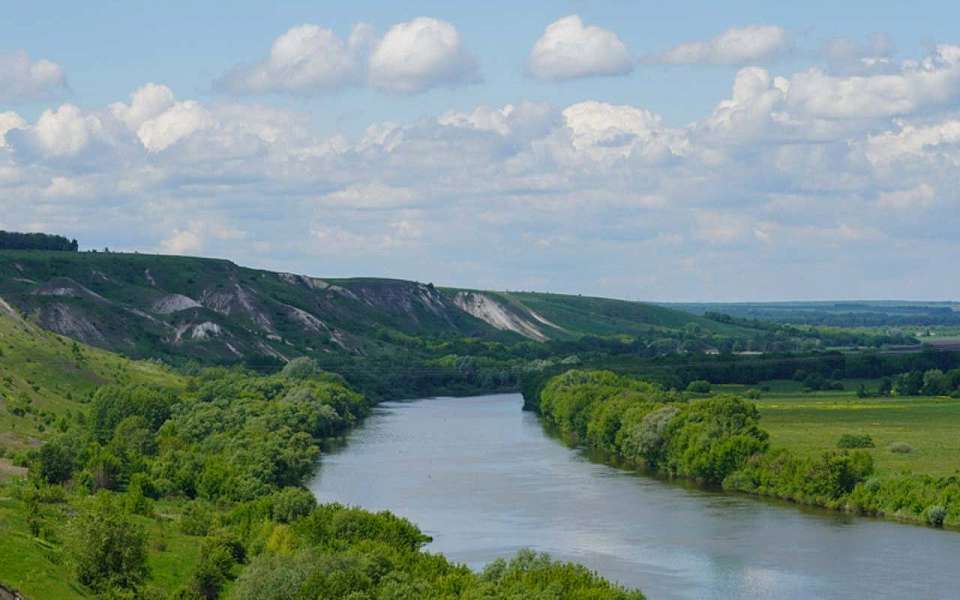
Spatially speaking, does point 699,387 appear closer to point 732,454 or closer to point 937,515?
point 732,454

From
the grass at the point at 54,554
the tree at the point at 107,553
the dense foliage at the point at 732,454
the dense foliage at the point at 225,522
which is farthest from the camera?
the dense foliage at the point at 732,454

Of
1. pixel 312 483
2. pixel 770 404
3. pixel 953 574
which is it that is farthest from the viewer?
pixel 770 404

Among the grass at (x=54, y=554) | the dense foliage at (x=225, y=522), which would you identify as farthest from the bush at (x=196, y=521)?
the grass at (x=54, y=554)

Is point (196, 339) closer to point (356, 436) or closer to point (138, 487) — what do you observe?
point (356, 436)

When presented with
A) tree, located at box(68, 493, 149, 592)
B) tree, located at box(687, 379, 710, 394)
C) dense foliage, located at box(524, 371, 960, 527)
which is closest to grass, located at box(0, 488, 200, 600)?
tree, located at box(68, 493, 149, 592)

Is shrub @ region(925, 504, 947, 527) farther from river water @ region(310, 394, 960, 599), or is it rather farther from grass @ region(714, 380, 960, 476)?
grass @ region(714, 380, 960, 476)

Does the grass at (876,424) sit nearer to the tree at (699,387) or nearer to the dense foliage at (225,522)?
the tree at (699,387)

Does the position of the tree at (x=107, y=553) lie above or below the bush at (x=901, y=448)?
below

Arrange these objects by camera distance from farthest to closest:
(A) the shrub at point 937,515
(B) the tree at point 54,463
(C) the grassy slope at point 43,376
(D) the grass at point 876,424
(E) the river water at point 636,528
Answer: (C) the grassy slope at point 43,376
(D) the grass at point 876,424
(B) the tree at point 54,463
(A) the shrub at point 937,515
(E) the river water at point 636,528

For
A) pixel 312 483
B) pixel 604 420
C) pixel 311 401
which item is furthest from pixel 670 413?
pixel 311 401
